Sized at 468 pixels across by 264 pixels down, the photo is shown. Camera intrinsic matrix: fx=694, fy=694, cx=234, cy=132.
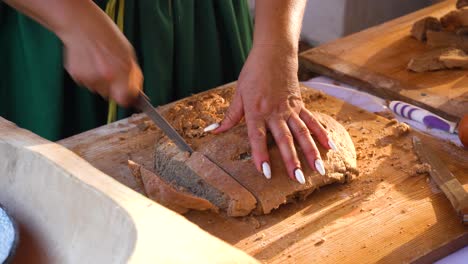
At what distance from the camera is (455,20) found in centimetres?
254

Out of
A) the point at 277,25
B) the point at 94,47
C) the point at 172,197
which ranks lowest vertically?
the point at 172,197

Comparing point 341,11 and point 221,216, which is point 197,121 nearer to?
point 221,216

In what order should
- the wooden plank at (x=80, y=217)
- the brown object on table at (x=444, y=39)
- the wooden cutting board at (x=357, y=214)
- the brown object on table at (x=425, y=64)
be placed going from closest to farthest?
the wooden plank at (x=80, y=217) → the wooden cutting board at (x=357, y=214) → the brown object on table at (x=425, y=64) → the brown object on table at (x=444, y=39)

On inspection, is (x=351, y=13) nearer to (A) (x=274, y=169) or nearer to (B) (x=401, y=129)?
(B) (x=401, y=129)

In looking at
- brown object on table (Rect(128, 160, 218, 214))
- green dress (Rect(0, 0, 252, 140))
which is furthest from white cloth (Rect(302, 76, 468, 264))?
brown object on table (Rect(128, 160, 218, 214))

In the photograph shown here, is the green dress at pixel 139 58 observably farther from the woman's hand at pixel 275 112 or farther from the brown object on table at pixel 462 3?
the brown object on table at pixel 462 3

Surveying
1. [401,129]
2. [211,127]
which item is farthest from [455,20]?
[211,127]

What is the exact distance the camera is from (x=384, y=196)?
163 centimetres

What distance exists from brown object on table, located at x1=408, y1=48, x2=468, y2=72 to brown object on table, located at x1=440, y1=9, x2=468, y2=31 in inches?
9.0

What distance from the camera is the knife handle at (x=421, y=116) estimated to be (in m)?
1.94

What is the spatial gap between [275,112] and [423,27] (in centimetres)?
100

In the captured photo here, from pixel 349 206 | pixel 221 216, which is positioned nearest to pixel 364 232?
pixel 349 206

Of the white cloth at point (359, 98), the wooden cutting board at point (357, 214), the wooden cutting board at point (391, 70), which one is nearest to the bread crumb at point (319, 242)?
the wooden cutting board at point (357, 214)

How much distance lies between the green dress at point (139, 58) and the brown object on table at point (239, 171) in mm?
309
